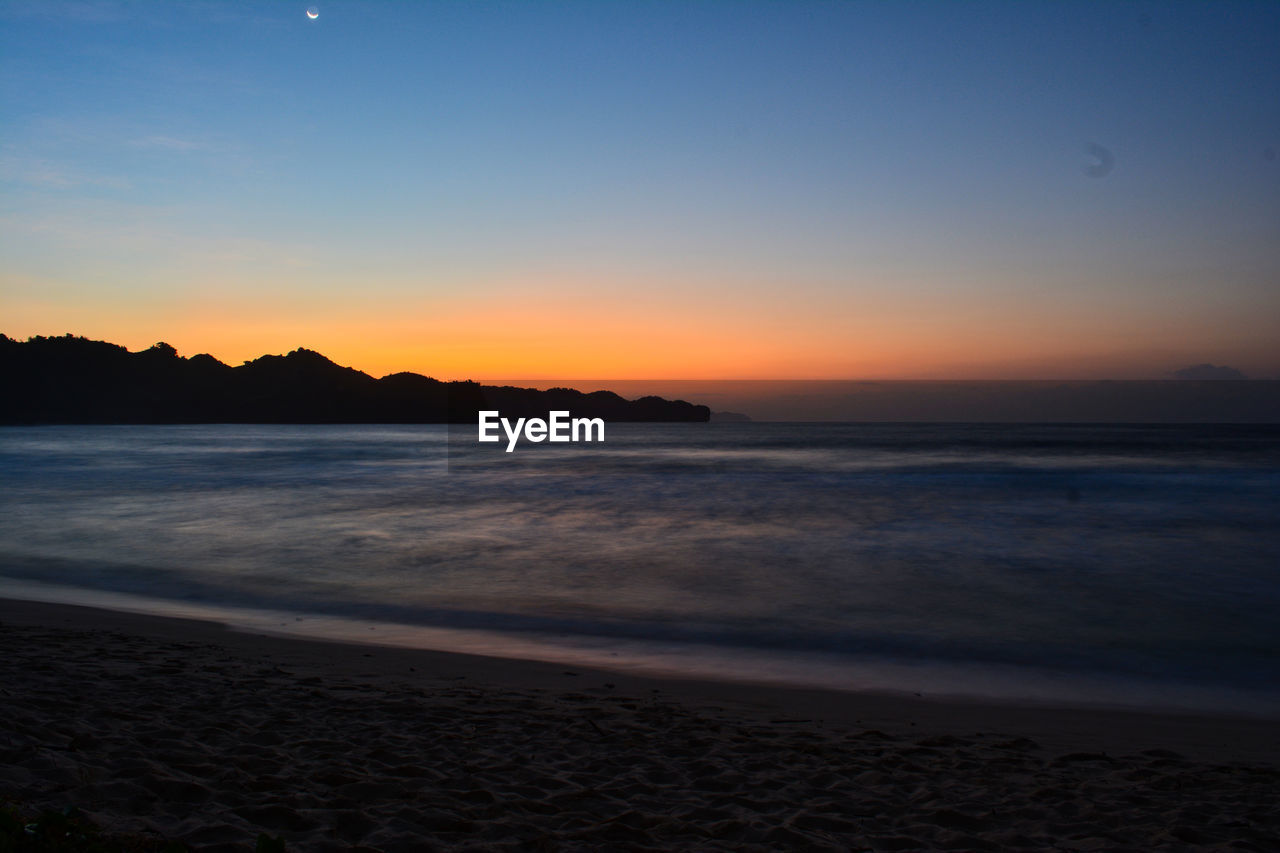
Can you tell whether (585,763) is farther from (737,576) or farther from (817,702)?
(737,576)

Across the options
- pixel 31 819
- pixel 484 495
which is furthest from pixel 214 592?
pixel 484 495

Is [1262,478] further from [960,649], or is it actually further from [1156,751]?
[1156,751]

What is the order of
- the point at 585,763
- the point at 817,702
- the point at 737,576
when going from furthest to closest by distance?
the point at 737,576
the point at 817,702
the point at 585,763

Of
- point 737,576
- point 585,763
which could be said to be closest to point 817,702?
point 585,763

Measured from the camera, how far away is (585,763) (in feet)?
16.3

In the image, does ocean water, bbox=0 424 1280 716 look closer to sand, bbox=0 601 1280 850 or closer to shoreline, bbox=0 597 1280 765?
shoreline, bbox=0 597 1280 765

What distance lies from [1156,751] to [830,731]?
228 centimetres

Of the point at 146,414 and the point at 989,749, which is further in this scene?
the point at 146,414

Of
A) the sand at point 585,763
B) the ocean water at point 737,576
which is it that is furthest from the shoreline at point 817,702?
the ocean water at point 737,576

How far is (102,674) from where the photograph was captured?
645cm

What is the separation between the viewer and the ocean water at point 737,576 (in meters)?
9.02

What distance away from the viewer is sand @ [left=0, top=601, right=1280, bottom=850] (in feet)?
13.1

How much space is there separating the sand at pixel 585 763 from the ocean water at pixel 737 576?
5.07ft

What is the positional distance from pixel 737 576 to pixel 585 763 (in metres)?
9.96
